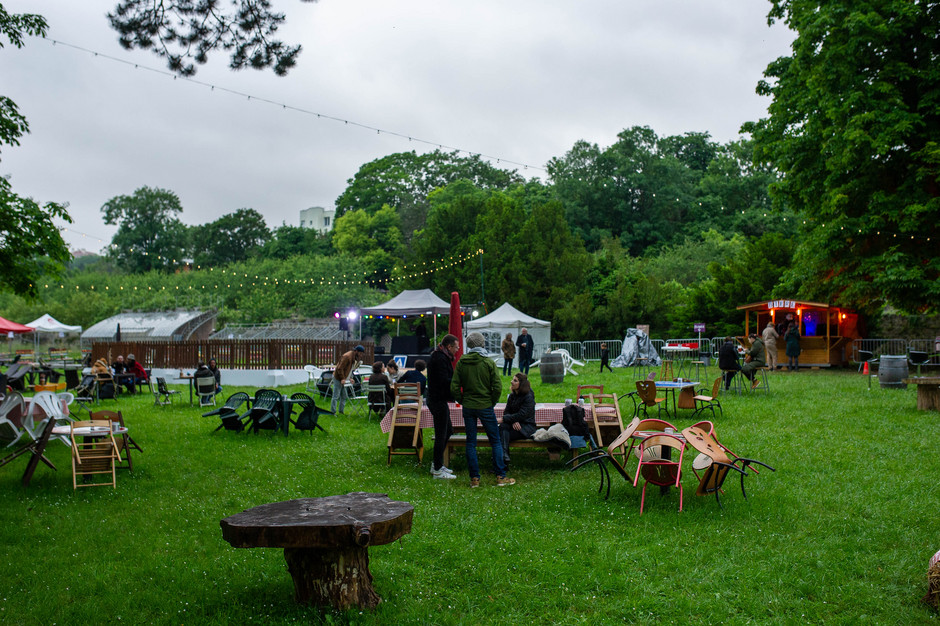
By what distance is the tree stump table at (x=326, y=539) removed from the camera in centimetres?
365

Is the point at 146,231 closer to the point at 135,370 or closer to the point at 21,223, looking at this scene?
the point at 135,370

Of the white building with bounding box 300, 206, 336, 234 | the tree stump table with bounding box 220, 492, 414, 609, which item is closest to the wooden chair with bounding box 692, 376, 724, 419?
the tree stump table with bounding box 220, 492, 414, 609

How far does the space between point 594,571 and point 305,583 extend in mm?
1888

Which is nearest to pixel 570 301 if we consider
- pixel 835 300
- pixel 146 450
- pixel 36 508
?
pixel 835 300

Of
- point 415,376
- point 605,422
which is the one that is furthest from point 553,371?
point 605,422

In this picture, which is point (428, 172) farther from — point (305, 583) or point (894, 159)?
point (305, 583)

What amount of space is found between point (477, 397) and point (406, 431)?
1822 mm

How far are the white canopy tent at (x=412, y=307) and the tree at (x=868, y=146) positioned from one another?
11.2 meters

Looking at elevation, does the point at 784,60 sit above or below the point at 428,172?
below

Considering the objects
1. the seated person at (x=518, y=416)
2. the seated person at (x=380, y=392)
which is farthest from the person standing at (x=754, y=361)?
the seated person at (x=518, y=416)

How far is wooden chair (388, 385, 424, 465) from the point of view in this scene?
8.30m

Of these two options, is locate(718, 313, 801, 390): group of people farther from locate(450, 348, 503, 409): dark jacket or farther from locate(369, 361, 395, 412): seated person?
locate(450, 348, 503, 409): dark jacket

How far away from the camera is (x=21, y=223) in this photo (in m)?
9.34

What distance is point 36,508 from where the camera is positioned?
20.7ft
